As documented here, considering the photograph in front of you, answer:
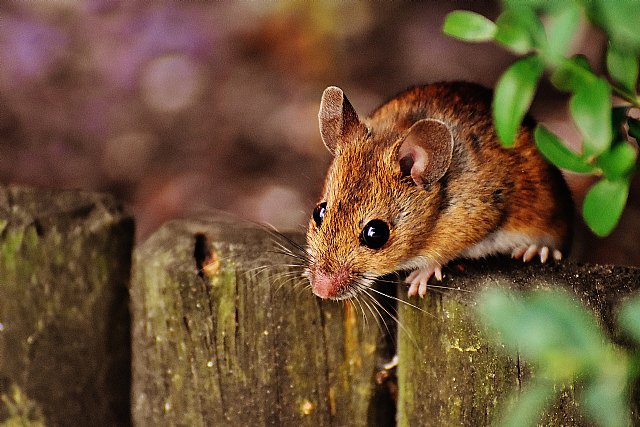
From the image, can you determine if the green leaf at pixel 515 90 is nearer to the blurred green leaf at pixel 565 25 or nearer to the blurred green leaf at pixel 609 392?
the blurred green leaf at pixel 565 25

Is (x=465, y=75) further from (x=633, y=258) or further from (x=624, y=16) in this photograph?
(x=624, y=16)

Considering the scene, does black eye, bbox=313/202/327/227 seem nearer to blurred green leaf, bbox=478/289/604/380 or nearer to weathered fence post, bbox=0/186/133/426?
weathered fence post, bbox=0/186/133/426

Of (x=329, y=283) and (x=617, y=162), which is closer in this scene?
(x=617, y=162)

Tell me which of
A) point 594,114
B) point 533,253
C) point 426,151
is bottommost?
point 533,253

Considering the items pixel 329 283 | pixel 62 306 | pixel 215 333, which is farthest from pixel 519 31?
pixel 62 306

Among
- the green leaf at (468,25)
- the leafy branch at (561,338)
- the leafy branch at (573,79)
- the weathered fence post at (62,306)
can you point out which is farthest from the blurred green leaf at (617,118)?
the weathered fence post at (62,306)

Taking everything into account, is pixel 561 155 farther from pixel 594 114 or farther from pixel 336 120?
pixel 336 120

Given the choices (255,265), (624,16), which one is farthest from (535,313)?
(255,265)
